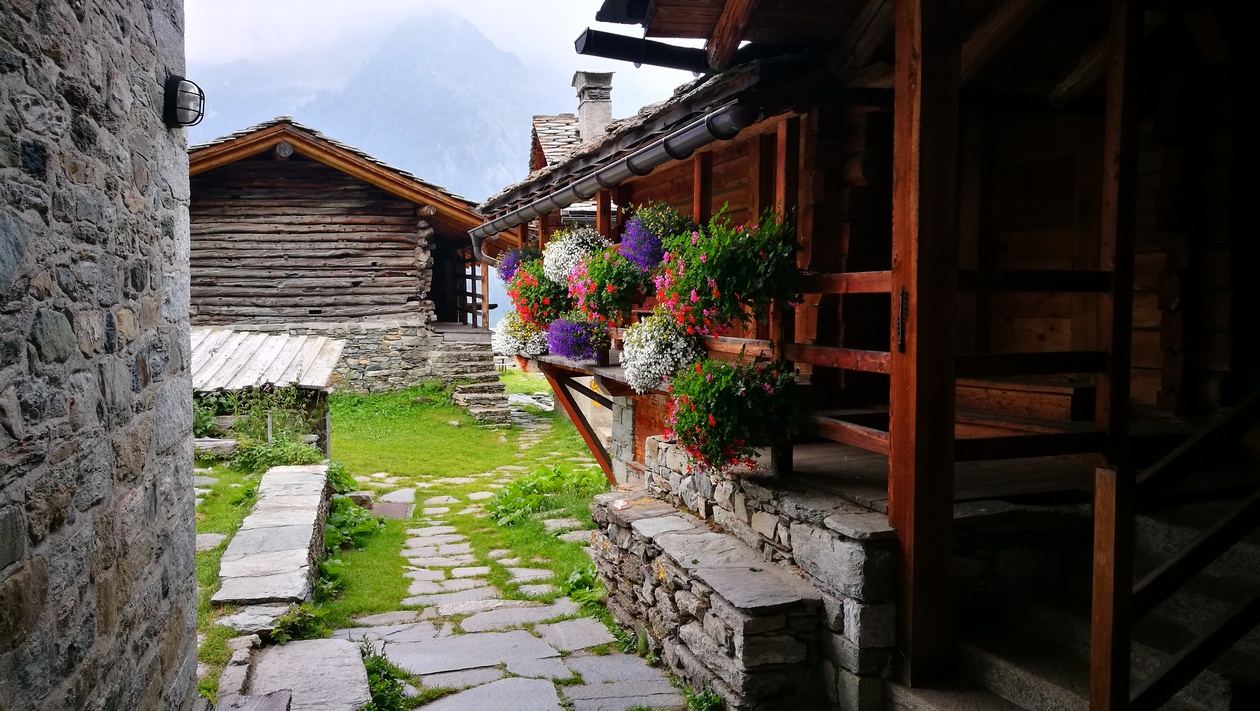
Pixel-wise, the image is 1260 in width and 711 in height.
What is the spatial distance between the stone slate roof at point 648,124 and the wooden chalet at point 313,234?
7.78 metres

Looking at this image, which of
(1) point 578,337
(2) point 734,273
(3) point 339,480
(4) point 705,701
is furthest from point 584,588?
(3) point 339,480

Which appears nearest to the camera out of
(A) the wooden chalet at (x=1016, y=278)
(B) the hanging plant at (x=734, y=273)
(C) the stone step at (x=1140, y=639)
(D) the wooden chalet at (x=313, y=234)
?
(C) the stone step at (x=1140, y=639)

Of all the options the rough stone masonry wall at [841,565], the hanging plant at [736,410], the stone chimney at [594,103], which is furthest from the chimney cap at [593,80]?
the rough stone masonry wall at [841,565]

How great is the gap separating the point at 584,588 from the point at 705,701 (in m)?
2.67

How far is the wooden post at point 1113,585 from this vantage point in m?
2.53

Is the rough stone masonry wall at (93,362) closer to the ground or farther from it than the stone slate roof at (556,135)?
closer to the ground

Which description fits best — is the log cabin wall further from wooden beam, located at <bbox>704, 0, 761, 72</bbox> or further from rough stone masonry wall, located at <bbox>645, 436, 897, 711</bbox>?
rough stone masonry wall, located at <bbox>645, 436, 897, 711</bbox>

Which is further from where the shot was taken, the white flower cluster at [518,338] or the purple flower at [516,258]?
the purple flower at [516,258]

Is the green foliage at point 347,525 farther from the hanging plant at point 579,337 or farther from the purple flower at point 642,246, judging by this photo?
the purple flower at point 642,246

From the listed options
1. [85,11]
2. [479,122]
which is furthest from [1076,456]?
[479,122]

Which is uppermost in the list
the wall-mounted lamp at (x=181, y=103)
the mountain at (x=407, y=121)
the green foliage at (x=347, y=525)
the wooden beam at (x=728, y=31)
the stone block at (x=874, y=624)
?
the mountain at (x=407, y=121)

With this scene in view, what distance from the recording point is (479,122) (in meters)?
190

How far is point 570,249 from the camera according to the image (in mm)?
7660

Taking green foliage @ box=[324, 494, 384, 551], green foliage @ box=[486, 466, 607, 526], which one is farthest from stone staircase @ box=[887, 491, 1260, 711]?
green foliage @ box=[486, 466, 607, 526]
